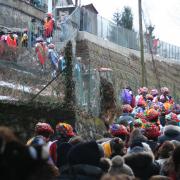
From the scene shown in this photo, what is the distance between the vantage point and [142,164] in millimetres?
7164

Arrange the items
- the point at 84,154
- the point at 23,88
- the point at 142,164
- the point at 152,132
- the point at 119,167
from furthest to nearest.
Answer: the point at 23,88 → the point at 152,132 → the point at 142,164 → the point at 119,167 → the point at 84,154

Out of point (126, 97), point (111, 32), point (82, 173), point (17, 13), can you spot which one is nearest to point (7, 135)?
point (82, 173)

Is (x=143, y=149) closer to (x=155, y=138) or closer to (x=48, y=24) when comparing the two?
(x=155, y=138)

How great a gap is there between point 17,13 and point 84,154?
29229mm

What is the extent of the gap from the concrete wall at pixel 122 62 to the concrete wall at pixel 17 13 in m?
3.65

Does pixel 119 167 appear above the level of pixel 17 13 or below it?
below

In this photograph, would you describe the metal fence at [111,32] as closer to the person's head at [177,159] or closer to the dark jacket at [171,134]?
the dark jacket at [171,134]

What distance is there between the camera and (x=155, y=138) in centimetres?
975

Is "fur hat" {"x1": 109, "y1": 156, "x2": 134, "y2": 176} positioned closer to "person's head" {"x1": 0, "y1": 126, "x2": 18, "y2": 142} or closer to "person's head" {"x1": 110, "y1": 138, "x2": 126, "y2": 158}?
"person's head" {"x1": 110, "y1": 138, "x2": 126, "y2": 158}

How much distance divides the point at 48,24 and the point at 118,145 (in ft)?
67.2

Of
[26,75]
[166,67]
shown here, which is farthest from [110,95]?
[166,67]

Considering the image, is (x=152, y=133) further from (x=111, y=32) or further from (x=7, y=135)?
(x=111, y=32)

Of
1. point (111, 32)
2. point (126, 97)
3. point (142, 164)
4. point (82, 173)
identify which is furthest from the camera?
point (111, 32)

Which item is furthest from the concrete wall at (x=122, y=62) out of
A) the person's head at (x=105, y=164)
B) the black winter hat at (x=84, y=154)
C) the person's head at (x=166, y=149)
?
the black winter hat at (x=84, y=154)
